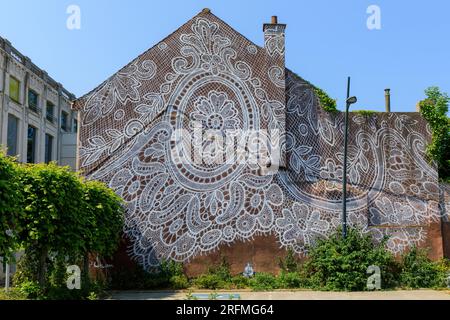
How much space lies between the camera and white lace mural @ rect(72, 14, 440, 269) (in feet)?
65.0

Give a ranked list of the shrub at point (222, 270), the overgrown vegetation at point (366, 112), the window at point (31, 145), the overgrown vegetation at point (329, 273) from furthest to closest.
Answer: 1. the window at point (31, 145)
2. the overgrown vegetation at point (366, 112)
3. the shrub at point (222, 270)
4. the overgrown vegetation at point (329, 273)

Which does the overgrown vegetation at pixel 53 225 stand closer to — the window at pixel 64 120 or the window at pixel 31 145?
the window at pixel 31 145

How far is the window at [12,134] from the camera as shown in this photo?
27.4m

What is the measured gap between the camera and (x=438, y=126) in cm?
2114

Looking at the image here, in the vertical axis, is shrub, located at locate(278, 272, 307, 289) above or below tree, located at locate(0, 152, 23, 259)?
below

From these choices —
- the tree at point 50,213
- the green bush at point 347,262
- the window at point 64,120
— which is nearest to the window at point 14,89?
the window at point 64,120

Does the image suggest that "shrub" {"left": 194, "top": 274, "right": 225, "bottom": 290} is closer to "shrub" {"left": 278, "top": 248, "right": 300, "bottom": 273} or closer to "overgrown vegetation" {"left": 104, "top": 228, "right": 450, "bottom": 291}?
"overgrown vegetation" {"left": 104, "top": 228, "right": 450, "bottom": 291}

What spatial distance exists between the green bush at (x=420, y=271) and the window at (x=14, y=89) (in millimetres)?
20969

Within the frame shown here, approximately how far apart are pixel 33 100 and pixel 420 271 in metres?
23.0

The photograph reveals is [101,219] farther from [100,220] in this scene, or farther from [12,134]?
[12,134]

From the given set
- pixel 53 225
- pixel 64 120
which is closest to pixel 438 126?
pixel 53 225

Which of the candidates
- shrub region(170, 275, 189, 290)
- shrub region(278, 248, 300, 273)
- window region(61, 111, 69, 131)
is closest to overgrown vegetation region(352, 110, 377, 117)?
shrub region(278, 248, 300, 273)

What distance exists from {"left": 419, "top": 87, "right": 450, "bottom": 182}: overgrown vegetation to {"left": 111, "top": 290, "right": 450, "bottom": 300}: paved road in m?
5.69
